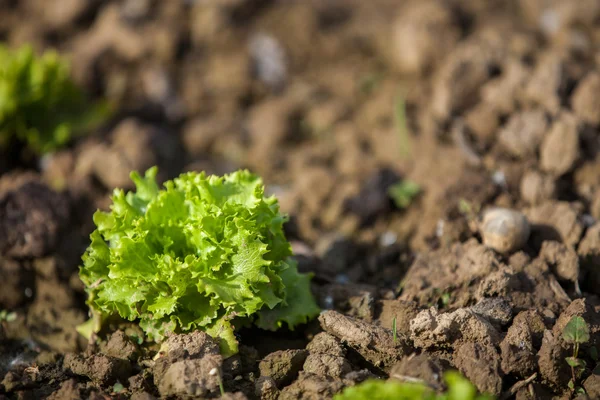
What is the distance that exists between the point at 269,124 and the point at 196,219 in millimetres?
2992

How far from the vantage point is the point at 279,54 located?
7.59m

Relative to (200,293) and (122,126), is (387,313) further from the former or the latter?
(122,126)

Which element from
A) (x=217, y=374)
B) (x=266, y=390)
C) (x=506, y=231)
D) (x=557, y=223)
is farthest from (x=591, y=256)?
(x=217, y=374)

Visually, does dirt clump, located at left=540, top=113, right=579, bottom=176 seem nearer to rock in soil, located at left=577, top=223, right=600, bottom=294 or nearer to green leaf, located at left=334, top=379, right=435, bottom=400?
rock in soil, located at left=577, top=223, right=600, bottom=294

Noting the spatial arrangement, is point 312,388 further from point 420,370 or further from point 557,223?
point 557,223

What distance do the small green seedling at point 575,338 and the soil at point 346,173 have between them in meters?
0.06

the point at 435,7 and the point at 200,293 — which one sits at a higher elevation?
the point at 435,7

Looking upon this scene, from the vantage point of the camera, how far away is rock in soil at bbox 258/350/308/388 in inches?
154

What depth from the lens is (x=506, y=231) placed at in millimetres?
4512

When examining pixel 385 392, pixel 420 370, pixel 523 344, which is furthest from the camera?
pixel 523 344

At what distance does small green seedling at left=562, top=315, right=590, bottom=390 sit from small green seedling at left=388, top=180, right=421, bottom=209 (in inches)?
86.1

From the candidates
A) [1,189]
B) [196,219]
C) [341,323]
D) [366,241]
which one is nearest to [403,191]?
[366,241]

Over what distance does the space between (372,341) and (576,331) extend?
3.96 ft

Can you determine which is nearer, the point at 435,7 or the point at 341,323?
the point at 341,323
